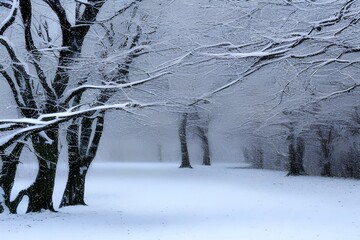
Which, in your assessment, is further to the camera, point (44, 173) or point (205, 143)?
point (205, 143)

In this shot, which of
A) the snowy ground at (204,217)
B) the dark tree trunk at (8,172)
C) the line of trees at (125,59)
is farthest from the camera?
the dark tree trunk at (8,172)

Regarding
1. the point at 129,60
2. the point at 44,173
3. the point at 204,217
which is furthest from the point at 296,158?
the point at 129,60

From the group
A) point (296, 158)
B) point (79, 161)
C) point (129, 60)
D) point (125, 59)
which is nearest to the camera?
point (125, 59)

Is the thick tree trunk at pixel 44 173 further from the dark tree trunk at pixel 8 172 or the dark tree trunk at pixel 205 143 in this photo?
the dark tree trunk at pixel 205 143

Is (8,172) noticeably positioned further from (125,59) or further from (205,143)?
(205,143)

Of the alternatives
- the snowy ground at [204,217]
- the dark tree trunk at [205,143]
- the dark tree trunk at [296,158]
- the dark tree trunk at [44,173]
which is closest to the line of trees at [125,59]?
the dark tree trunk at [44,173]

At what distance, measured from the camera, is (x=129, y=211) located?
45.3 ft

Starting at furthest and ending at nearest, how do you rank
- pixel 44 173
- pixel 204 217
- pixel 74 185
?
1. pixel 74 185
2. pixel 44 173
3. pixel 204 217

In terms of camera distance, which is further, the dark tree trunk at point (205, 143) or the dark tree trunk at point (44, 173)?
the dark tree trunk at point (205, 143)

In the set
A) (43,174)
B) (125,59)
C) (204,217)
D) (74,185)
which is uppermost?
(125,59)

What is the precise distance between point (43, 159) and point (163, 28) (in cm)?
546

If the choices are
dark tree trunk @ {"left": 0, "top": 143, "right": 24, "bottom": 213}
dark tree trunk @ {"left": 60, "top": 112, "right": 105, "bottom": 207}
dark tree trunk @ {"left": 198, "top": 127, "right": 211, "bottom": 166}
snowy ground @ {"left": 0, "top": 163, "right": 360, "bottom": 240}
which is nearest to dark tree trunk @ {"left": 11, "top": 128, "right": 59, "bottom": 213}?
dark tree trunk @ {"left": 0, "top": 143, "right": 24, "bottom": 213}

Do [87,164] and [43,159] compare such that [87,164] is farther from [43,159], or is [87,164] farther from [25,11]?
[25,11]

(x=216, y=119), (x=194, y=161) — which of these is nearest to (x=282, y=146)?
(x=216, y=119)
